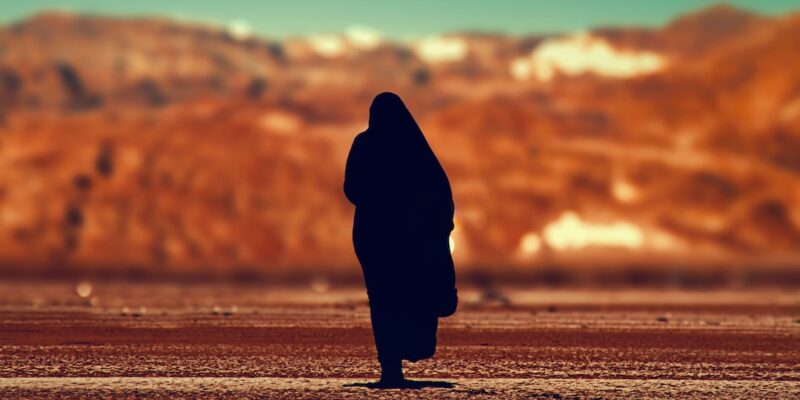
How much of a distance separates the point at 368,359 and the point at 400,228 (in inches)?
182

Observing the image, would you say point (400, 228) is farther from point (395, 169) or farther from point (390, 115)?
point (390, 115)

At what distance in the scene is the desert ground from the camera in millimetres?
13406

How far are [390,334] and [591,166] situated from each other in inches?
4403

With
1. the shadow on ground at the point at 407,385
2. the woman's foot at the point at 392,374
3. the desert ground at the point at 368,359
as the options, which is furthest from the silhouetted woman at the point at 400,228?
the desert ground at the point at 368,359

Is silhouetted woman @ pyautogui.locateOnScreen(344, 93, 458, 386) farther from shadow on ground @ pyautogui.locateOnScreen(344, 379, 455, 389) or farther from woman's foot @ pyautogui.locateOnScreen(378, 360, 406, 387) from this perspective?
shadow on ground @ pyautogui.locateOnScreen(344, 379, 455, 389)

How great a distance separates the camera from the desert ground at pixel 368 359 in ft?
44.0

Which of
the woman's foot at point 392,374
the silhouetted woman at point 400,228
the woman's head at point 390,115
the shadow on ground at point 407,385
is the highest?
the woman's head at point 390,115

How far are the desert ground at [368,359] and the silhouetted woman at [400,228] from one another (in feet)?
2.30

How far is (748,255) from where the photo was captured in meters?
112

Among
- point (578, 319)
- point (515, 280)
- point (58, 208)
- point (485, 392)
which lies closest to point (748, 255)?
point (515, 280)

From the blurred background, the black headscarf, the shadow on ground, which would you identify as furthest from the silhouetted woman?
the blurred background

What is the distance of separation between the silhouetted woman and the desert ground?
27.6 inches

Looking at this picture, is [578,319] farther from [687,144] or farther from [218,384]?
[687,144]

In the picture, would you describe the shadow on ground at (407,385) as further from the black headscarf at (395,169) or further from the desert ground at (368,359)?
the black headscarf at (395,169)
